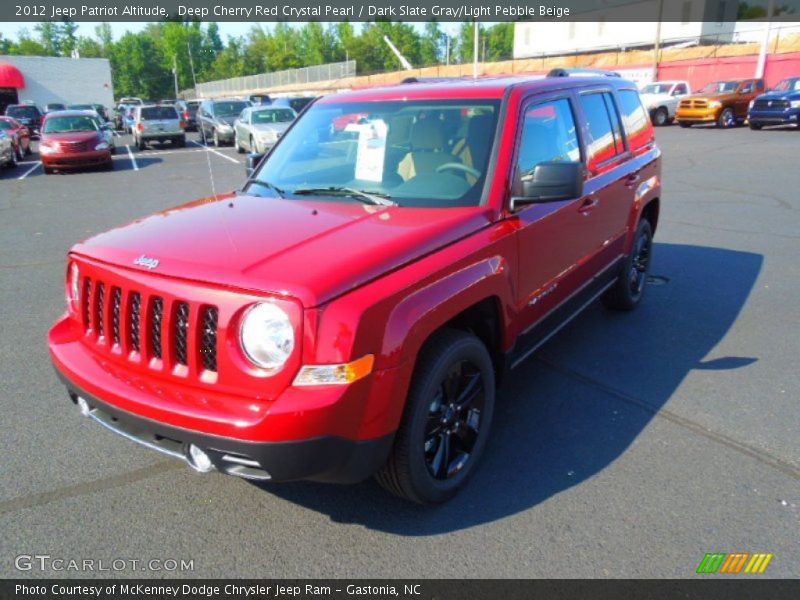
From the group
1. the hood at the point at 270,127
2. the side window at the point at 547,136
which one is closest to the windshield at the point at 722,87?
the hood at the point at 270,127

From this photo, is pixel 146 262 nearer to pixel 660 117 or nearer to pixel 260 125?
pixel 260 125

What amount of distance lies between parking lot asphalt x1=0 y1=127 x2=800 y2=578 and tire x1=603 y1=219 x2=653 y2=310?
0.44 ft

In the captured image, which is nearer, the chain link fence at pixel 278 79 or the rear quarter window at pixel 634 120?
the rear quarter window at pixel 634 120

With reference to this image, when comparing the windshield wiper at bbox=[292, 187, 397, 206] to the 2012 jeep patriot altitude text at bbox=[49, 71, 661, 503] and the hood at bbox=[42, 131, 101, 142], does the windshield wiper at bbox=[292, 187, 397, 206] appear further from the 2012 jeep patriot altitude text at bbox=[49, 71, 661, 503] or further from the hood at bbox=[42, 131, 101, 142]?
the hood at bbox=[42, 131, 101, 142]

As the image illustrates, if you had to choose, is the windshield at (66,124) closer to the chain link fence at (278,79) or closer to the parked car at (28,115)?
the parked car at (28,115)

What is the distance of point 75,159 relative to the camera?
17266 millimetres

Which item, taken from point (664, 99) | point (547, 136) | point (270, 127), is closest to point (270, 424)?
point (547, 136)

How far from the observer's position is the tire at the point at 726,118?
25.4 metres

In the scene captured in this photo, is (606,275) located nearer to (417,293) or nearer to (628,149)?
(628,149)

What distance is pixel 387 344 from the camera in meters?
2.45

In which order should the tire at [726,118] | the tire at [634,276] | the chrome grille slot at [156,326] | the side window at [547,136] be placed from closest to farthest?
the chrome grille slot at [156,326] < the side window at [547,136] < the tire at [634,276] < the tire at [726,118]

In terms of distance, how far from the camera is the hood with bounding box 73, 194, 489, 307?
7.98 feet
